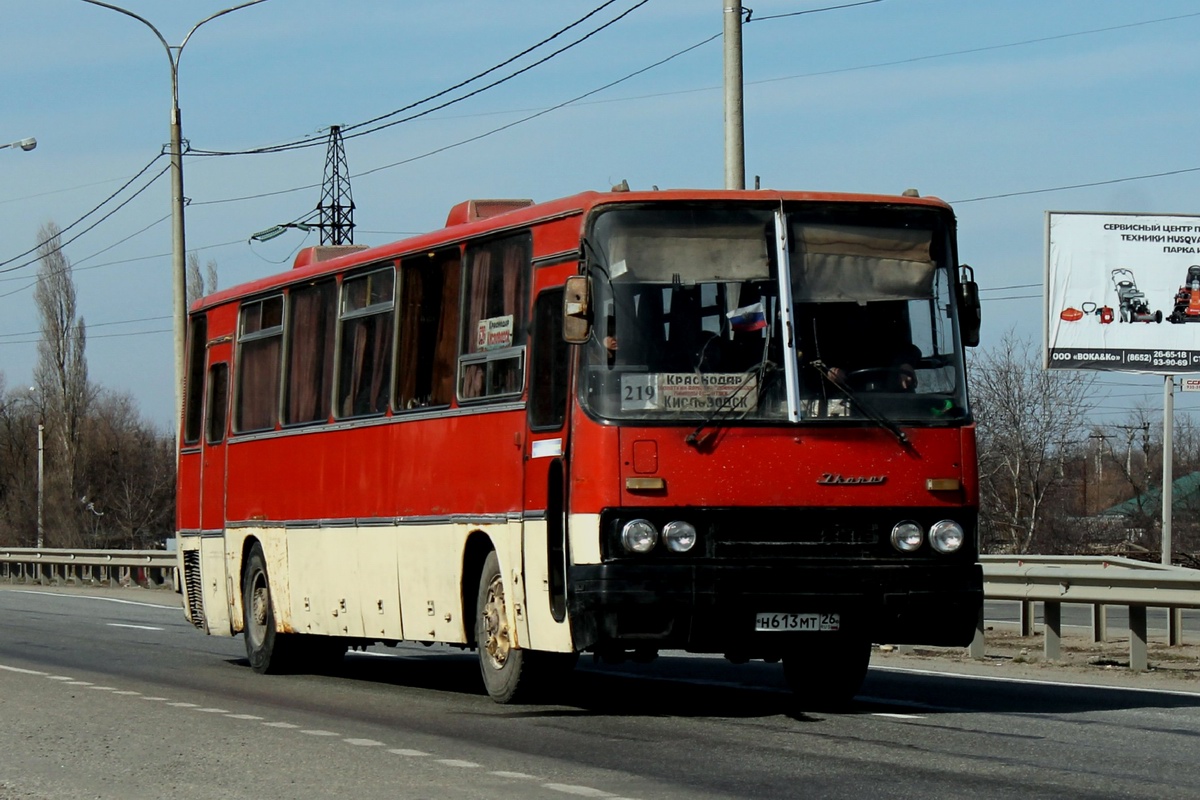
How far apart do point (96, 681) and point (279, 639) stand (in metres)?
1.89

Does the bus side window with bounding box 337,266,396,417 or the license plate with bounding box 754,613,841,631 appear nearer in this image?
the license plate with bounding box 754,613,841,631

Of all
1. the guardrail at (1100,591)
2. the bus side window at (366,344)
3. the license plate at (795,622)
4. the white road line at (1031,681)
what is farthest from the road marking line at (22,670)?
the guardrail at (1100,591)

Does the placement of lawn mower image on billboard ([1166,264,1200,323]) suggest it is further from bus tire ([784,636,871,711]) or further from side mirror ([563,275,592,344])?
side mirror ([563,275,592,344])

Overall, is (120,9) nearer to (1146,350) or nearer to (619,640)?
(1146,350)

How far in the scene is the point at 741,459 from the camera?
1178 centimetres

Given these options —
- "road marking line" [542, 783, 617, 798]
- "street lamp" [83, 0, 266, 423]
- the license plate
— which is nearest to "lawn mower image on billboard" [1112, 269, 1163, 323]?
"street lamp" [83, 0, 266, 423]

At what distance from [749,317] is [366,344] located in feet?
14.4

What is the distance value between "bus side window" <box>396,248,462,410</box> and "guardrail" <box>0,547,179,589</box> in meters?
24.9

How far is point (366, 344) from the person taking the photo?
15516mm

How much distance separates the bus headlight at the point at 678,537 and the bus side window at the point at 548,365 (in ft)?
3.26

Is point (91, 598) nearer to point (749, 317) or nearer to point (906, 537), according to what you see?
point (749, 317)

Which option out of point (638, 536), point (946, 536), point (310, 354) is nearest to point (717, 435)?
point (638, 536)

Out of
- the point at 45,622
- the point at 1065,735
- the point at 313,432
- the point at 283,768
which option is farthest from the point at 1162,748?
the point at 45,622

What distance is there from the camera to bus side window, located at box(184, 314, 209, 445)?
19859 millimetres
